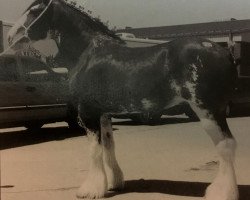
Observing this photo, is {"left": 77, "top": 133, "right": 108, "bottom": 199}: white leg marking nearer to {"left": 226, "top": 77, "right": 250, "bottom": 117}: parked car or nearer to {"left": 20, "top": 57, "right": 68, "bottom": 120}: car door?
{"left": 226, "top": 77, "right": 250, "bottom": 117}: parked car

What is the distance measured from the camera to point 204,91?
4.14 metres

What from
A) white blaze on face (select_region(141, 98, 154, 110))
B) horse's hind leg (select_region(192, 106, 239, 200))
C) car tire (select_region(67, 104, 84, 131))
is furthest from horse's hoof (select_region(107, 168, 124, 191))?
car tire (select_region(67, 104, 84, 131))

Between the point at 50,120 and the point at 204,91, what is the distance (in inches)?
181

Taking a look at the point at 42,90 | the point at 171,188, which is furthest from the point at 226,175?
the point at 42,90

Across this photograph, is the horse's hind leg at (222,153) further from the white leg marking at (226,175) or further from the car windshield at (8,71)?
the car windshield at (8,71)

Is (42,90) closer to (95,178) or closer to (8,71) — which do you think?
(8,71)

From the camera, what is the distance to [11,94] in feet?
24.3

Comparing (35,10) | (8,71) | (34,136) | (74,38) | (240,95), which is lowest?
(34,136)

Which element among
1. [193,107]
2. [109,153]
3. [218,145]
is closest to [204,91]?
[193,107]

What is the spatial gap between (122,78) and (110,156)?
774mm

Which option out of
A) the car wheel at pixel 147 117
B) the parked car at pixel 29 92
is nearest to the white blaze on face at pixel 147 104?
the car wheel at pixel 147 117

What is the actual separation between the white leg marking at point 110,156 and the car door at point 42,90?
279cm

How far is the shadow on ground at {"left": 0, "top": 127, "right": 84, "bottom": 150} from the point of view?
7731mm

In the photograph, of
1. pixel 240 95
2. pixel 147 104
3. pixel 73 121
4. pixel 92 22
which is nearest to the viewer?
pixel 147 104
